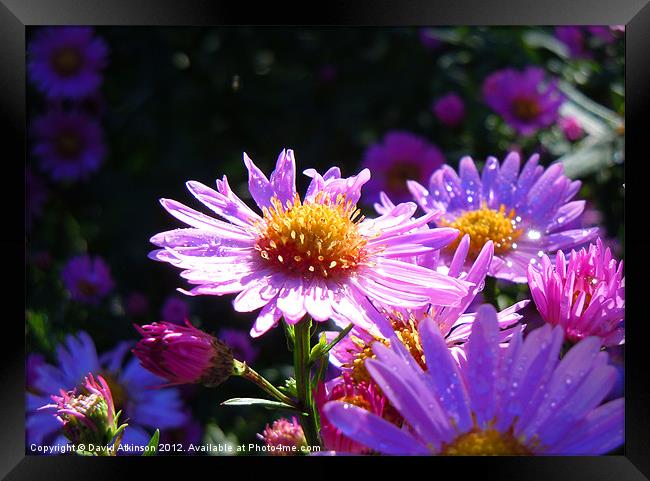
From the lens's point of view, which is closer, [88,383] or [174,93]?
[88,383]

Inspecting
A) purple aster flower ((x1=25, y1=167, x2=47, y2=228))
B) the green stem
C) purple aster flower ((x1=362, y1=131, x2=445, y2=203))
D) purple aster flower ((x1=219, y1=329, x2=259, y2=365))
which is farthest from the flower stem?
purple aster flower ((x1=25, y1=167, x2=47, y2=228))

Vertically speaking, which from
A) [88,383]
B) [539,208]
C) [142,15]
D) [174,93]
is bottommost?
[88,383]

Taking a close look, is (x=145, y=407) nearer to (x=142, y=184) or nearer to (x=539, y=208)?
(x=539, y=208)

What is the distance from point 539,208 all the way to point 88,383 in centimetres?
37

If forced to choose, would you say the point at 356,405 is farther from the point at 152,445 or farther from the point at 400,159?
the point at 400,159

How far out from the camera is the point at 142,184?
1624 millimetres

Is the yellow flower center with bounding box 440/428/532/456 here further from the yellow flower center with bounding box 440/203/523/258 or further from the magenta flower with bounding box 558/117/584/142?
the magenta flower with bounding box 558/117/584/142

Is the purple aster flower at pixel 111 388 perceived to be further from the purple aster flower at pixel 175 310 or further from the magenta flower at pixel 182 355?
the magenta flower at pixel 182 355

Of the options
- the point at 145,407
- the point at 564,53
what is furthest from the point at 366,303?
the point at 564,53

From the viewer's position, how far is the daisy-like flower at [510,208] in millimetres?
558

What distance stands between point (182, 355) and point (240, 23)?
304 millimetres

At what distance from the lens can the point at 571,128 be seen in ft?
4.81

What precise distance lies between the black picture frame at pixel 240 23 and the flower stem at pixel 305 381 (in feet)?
0.43

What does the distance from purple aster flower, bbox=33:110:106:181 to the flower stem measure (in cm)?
128
